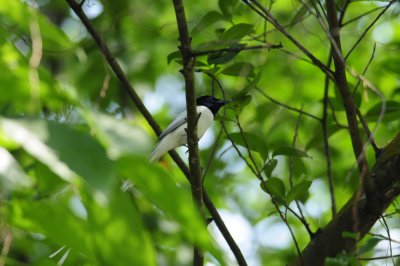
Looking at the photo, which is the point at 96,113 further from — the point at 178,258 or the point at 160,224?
the point at 160,224

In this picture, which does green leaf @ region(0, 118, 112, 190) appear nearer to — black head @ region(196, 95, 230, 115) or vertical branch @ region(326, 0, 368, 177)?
vertical branch @ region(326, 0, 368, 177)

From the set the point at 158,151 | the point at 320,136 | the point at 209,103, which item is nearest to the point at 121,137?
the point at 320,136

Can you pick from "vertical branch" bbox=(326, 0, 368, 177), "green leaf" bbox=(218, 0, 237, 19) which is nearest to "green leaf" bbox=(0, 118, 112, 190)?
"vertical branch" bbox=(326, 0, 368, 177)

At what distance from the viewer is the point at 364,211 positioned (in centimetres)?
287

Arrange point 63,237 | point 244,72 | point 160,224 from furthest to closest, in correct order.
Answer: point 160,224
point 244,72
point 63,237

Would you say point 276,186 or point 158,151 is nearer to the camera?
point 276,186

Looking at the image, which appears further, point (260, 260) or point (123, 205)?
point (260, 260)

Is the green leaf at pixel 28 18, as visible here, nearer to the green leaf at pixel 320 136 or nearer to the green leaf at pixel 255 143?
the green leaf at pixel 255 143

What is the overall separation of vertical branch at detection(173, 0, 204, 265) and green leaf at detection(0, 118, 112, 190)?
148 cm

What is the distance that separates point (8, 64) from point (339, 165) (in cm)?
504

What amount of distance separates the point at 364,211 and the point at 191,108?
0.91m

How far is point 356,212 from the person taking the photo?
2828mm

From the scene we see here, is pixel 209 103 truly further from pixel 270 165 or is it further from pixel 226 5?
pixel 270 165

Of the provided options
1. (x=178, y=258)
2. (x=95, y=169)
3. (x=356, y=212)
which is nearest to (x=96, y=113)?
(x=95, y=169)
